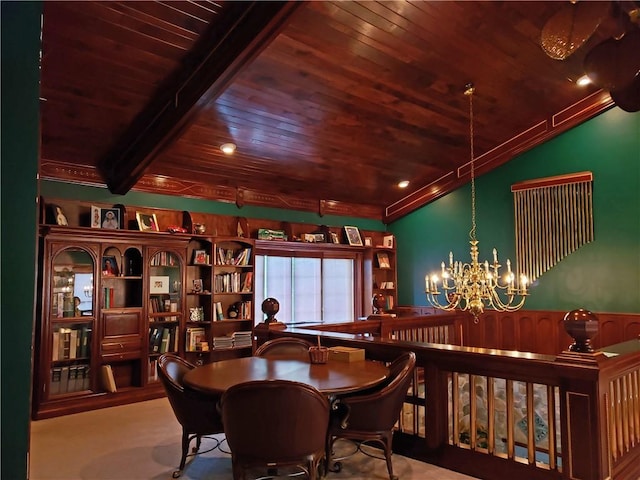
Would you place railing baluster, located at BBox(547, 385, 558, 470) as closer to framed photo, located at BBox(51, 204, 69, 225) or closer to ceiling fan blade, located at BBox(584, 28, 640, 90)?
ceiling fan blade, located at BBox(584, 28, 640, 90)

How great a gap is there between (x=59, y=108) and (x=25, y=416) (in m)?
3.68

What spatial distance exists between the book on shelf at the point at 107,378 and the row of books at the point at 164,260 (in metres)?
1.24

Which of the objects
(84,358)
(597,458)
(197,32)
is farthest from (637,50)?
(84,358)

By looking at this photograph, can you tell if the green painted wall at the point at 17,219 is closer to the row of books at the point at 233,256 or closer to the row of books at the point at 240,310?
the row of books at the point at 233,256

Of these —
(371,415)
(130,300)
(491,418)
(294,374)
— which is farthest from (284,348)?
(130,300)

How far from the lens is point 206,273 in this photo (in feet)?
20.0

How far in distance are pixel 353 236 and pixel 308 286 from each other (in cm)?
114

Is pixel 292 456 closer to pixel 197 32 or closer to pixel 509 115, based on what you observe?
pixel 197 32

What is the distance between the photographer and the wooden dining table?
2.77 meters

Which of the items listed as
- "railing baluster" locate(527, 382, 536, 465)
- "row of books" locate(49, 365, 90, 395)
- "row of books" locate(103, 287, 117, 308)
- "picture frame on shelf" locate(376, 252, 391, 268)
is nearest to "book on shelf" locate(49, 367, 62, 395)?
"row of books" locate(49, 365, 90, 395)

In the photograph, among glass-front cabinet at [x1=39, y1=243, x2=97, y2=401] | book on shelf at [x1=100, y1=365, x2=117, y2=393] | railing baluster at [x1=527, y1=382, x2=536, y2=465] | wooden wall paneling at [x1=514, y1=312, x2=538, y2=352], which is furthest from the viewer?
wooden wall paneling at [x1=514, y1=312, x2=538, y2=352]

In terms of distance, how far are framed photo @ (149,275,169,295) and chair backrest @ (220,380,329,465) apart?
3.34 metres

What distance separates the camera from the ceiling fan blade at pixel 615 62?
8.13 feet

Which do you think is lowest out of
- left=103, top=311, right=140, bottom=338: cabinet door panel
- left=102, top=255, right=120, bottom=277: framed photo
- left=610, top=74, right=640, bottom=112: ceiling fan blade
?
left=103, top=311, right=140, bottom=338: cabinet door panel
